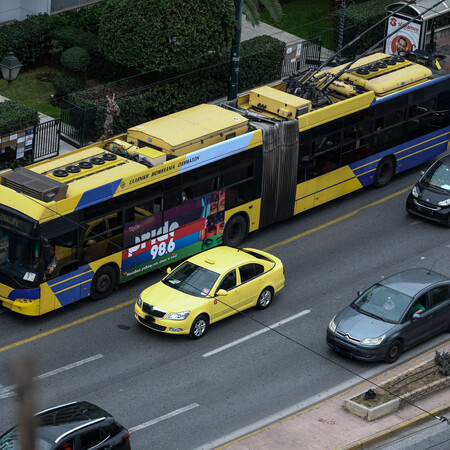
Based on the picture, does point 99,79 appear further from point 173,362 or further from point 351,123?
point 173,362

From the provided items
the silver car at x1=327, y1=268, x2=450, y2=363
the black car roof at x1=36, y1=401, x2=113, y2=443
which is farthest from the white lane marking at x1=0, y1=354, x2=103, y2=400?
the silver car at x1=327, y1=268, x2=450, y2=363

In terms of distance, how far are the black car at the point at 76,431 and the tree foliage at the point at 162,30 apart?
1642cm

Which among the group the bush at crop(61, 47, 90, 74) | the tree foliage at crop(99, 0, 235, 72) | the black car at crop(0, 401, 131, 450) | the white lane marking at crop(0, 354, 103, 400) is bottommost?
the white lane marking at crop(0, 354, 103, 400)

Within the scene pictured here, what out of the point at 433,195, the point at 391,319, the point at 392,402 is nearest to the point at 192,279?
the point at 391,319

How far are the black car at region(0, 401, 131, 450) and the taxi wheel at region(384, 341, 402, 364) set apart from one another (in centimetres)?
656

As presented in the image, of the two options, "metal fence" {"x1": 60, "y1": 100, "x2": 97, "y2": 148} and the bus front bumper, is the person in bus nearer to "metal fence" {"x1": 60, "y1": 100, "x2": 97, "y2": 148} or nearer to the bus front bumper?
the bus front bumper

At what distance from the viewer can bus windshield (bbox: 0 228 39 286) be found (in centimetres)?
1947

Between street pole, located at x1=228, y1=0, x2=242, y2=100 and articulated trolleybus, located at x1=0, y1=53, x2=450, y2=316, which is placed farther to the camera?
street pole, located at x1=228, y1=0, x2=242, y2=100

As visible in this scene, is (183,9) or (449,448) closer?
(449,448)

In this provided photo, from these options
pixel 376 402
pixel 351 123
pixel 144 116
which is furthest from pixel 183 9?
pixel 376 402

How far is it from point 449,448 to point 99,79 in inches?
784

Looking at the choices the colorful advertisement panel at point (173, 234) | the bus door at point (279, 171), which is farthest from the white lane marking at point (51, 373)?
the bus door at point (279, 171)

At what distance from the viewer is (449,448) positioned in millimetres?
16203

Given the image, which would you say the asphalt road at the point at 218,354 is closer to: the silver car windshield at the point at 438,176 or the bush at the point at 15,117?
the silver car windshield at the point at 438,176
